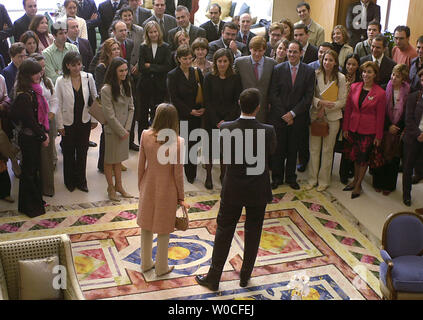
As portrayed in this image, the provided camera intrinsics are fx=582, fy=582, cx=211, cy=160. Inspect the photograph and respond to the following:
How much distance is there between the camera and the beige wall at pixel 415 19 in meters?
9.08

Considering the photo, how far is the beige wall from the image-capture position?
29.8 ft

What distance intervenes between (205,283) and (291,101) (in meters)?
2.82

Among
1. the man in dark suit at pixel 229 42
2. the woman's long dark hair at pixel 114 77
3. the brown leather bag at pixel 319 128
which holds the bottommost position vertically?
the brown leather bag at pixel 319 128

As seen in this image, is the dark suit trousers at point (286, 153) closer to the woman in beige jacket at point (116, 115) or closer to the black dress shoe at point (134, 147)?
the woman in beige jacket at point (116, 115)

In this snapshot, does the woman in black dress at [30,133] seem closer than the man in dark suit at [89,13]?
Yes

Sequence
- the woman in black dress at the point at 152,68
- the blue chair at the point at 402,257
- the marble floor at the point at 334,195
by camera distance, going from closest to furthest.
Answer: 1. the blue chair at the point at 402,257
2. the marble floor at the point at 334,195
3. the woman in black dress at the point at 152,68

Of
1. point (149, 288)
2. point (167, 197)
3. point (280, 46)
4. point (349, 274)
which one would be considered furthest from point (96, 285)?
point (280, 46)

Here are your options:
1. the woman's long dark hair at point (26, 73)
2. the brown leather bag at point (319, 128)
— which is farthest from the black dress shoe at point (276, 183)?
the woman's long dark hair at point (26, 73)

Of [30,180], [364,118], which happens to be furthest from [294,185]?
[30,180]

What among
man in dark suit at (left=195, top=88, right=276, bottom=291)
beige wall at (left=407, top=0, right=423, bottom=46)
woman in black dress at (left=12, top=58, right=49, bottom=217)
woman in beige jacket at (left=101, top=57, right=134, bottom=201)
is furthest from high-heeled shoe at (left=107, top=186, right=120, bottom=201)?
beige wall at (left=407, top=0, right=423, bottom=46)

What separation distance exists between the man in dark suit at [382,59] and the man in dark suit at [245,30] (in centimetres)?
172

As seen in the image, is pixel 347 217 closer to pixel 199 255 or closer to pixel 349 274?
pixel 349 274

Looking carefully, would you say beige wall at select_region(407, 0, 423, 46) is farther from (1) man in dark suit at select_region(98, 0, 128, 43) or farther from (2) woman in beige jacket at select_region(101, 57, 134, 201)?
(2) woman in beige jacket at select_region(101, 57, 134, 201)

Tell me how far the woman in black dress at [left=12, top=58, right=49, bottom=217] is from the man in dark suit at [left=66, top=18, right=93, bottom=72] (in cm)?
199
